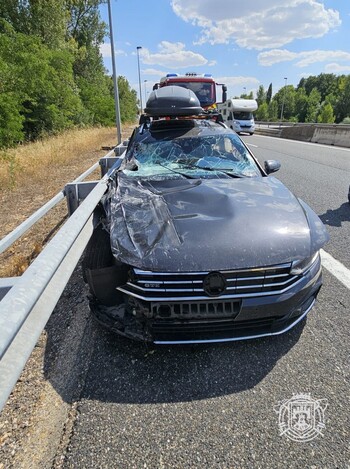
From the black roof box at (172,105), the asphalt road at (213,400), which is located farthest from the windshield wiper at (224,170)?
the black roof box at (172,105)

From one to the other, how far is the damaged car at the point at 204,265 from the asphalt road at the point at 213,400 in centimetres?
24

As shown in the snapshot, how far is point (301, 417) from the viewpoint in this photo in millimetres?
1900

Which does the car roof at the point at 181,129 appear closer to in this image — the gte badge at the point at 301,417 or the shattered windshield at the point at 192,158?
the shattered windshield at the point at 192,158

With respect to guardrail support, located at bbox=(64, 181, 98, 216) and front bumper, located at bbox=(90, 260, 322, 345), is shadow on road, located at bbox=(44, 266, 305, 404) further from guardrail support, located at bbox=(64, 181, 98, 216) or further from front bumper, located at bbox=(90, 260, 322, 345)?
guardrail support, located at bbox=(64, 181, 98, 216)

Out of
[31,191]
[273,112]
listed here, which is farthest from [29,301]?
[273,112]

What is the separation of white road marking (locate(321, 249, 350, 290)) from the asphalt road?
52 cm

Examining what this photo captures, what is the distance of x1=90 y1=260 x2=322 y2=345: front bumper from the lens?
2.17 meters

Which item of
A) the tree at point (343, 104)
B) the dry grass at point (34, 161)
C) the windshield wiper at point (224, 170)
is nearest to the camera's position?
the windshield wiper at point (224, 170)

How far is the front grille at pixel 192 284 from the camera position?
213 cm

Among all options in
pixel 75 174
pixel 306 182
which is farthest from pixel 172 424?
pixel 75 174

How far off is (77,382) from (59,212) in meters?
4.30

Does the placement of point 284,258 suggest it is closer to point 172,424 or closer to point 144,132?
point 172,424

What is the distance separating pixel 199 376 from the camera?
87.3 inches

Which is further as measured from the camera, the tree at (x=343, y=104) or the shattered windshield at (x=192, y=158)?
the tree at (x=343, y=104)
